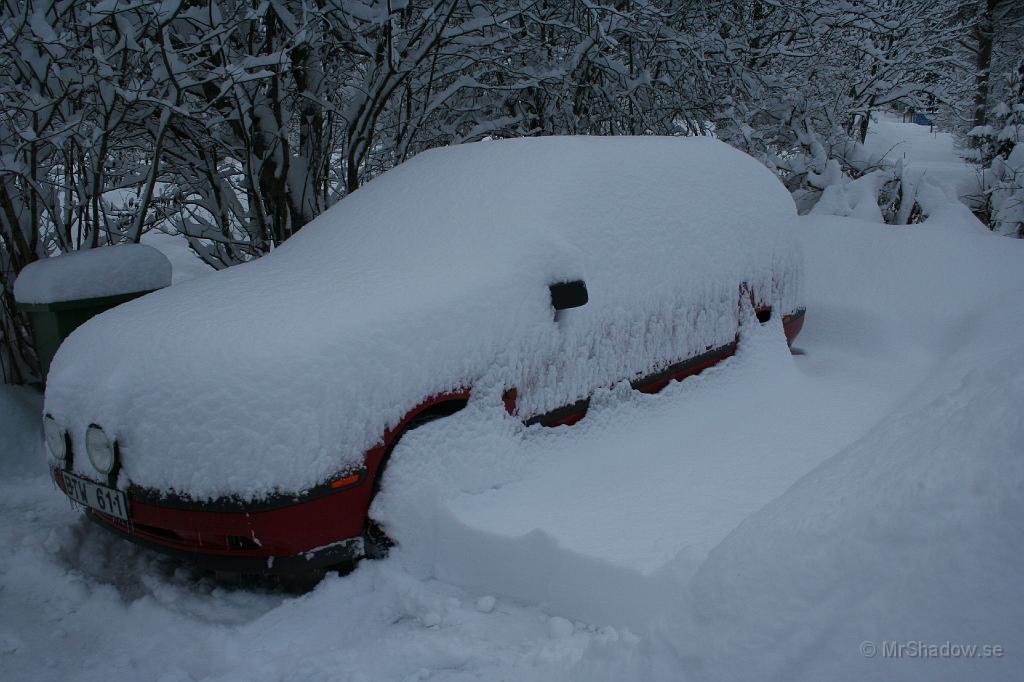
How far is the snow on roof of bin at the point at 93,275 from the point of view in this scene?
12.3 feet

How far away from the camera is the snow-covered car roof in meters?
2.21

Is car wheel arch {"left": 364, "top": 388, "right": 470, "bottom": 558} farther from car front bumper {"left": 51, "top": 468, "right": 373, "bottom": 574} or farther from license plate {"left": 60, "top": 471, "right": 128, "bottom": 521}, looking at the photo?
license plate {"left": 60, "top": 471, "right": 128, "bottom": 521}

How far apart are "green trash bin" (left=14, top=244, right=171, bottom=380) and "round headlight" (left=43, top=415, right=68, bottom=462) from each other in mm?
1350

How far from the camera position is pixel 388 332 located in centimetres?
238

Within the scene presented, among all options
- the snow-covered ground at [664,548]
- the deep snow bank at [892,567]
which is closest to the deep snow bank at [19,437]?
the snow-covered ground at [664,548]

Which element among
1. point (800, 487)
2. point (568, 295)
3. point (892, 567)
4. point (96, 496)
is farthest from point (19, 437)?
point (892, 567)

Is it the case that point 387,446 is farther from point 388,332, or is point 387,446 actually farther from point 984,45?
point 984,45

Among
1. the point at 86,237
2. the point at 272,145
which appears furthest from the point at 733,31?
the point at 86,237

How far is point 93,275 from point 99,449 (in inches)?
74.2

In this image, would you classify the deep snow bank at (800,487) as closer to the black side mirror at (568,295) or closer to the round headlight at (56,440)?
the black side mirror at (568,295)

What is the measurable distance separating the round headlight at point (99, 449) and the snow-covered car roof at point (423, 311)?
0.14 ft

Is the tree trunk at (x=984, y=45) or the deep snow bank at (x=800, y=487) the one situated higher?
the tree trunk at (x=984, y=45)


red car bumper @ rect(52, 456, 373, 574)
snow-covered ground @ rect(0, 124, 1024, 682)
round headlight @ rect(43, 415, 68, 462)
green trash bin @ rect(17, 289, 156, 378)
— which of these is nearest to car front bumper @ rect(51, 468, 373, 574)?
red car bumper @ rect(52, 456, 373, 574)

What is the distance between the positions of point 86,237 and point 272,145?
4.53 ft
